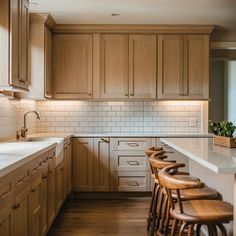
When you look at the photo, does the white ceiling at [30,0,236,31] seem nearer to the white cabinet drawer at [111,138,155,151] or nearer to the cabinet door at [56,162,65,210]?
the white cabinet drawer at [111,138,155,151]

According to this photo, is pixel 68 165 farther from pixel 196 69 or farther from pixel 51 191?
pixel 196 69

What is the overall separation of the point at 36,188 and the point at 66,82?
2.75 m

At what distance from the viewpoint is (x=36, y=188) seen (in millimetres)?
3027

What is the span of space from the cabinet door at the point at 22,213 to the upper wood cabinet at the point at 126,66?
3.07m

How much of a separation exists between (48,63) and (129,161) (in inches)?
68.9

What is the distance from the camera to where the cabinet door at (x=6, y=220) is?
2047mm

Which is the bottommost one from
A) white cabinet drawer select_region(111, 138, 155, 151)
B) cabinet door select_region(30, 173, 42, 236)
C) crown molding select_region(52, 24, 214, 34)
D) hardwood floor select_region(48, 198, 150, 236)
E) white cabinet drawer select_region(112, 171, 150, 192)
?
hardwood floor select_region(48, 198, 150, 236)

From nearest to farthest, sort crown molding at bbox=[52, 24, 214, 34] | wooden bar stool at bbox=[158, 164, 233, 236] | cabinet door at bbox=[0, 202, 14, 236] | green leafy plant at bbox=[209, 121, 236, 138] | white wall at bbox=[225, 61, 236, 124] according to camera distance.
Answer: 1. cabinet door at bbox=[0, 202, 14, 236]
2. wooden bar stool at bbox=[158, 164, 233, 236]
3. green leafy plant at bbox=[209, 121, 236, 138]
4. crown molding at bbox=[52, 24, 214, 34]
5. white wall at bbox=[225, 61, 236, 124]

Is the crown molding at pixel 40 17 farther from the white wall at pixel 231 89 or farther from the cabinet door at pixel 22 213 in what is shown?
the white wall at pixel 231 89

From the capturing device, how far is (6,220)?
2.13 meters

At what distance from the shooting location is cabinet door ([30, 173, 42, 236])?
9.41 feet

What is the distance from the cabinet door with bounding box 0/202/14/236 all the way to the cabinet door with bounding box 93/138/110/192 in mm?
3077

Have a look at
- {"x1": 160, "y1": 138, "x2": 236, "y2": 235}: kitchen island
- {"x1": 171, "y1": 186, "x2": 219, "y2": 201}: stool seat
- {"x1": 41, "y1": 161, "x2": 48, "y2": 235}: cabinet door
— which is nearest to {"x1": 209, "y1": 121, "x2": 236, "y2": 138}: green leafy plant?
{"x1": 160, "y1": 138, "x2": 236, "y2": 235}: kitchen island

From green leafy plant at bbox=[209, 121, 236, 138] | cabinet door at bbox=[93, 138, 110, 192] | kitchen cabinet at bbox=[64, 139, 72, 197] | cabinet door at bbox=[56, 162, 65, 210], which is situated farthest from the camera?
cabinet door at bbox=[93, 138, 110, 192]
